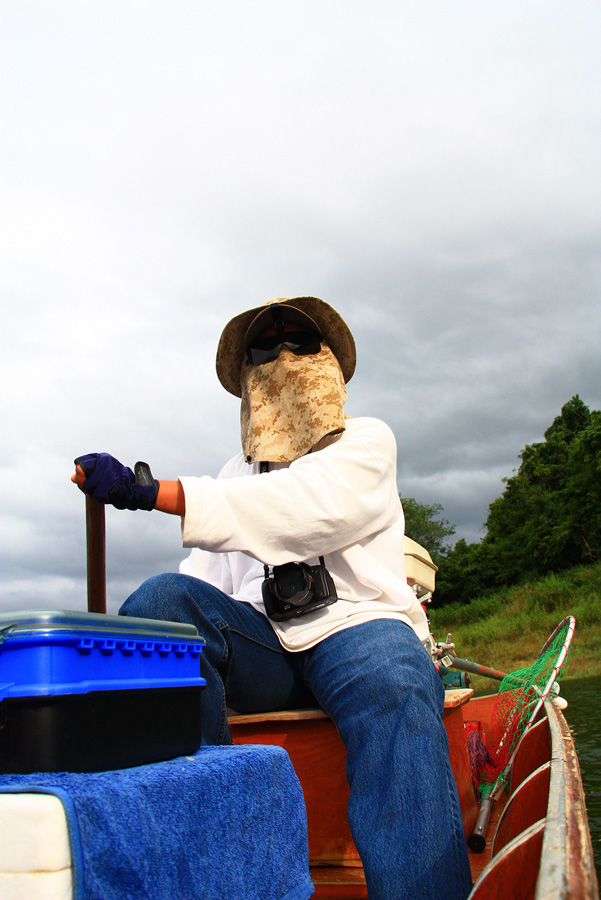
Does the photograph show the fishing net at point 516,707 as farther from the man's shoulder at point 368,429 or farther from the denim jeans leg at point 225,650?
the man's shoulder at point 368,429

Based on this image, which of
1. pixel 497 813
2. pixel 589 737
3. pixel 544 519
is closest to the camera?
pixel 497 813

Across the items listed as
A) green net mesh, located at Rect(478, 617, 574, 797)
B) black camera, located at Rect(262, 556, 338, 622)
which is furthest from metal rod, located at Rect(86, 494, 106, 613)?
green net mesh, located at Rect(478, 617, 574, 797)

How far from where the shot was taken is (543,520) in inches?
1289

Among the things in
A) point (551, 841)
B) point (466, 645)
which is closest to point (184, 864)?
point (551, 841)

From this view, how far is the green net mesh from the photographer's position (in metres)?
3.43

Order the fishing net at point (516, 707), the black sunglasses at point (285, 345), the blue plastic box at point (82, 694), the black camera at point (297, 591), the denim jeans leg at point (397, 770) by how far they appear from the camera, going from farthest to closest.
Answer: the fishing net at point (516, 707)
the black sunglasses at point (285, 345)
the black camera at point (297, 591)
the denim jeans leg at point (397, 770)
the blue plastic box at point (82, 694)

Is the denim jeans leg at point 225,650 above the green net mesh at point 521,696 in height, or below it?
above

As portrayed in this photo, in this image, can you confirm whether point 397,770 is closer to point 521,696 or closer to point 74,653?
point 74,653

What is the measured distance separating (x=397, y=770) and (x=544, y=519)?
3372 centimetres

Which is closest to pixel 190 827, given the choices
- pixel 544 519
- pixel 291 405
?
pixel 291 405

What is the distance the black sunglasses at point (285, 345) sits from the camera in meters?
2.29

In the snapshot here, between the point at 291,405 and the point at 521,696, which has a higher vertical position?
the point at 291,405

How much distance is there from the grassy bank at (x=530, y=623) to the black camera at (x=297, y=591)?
1718 centimetres

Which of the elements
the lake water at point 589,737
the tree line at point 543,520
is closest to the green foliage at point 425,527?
the tree line at point 543,520
